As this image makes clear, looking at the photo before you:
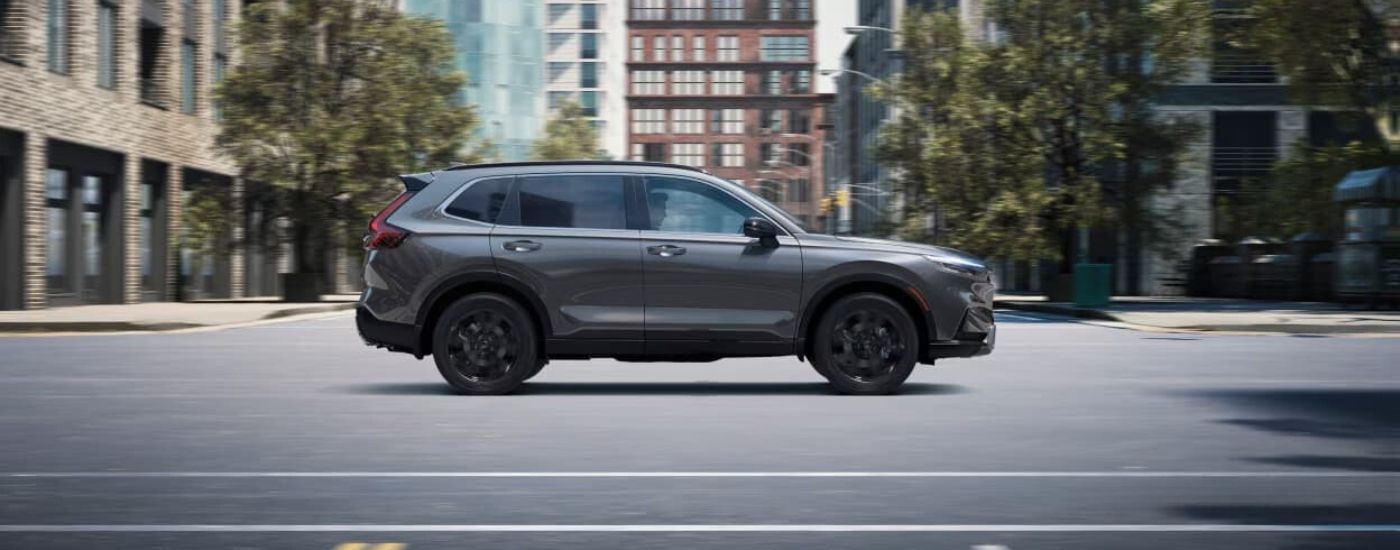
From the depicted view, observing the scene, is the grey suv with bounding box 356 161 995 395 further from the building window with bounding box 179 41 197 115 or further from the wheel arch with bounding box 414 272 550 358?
the building window with bounding box 179 41 197 115

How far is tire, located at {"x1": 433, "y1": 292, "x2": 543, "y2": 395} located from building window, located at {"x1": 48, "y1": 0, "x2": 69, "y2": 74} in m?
25.6

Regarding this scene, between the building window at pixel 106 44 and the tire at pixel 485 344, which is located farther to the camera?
the building window at pixel 106 44

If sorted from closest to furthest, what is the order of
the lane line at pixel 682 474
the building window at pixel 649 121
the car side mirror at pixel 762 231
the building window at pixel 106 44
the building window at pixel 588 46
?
the lane line at pixel 682 474, the car side mirror at pixel 762 231, the building window at pixel 106 44, the building window at pixel 588 46, the building window at pixel 649 121

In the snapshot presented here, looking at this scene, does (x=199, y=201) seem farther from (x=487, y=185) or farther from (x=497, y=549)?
(x=497, y=549)

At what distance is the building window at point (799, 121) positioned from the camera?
19175cm

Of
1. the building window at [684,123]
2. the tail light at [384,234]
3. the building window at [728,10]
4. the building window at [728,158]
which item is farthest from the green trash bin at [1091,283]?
the building window at [728,10]

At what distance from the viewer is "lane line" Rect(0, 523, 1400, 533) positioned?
24.6 ft

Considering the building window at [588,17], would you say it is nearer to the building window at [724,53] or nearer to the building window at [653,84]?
the building window at [653,84]

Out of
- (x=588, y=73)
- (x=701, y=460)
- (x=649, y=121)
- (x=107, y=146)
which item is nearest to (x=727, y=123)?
(x=649, y=121)

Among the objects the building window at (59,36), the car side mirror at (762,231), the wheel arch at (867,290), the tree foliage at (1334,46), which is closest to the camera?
the car side mirror at (762,231)

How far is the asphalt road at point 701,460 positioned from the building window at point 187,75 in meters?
30.6

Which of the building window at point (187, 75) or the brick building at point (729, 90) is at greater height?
the brick building at point (729, 90)

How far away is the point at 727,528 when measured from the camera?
298 inches

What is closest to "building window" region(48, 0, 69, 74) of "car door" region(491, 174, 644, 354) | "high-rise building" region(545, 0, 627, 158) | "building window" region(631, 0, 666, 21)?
"car door" region(491, 174, 644, 354)
